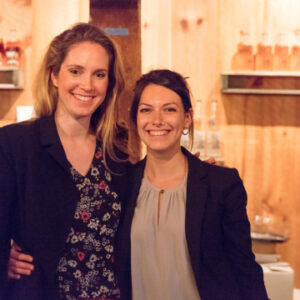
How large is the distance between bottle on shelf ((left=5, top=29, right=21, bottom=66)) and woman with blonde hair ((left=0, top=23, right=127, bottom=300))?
4.29 ft

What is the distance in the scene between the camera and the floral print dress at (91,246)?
132 cm

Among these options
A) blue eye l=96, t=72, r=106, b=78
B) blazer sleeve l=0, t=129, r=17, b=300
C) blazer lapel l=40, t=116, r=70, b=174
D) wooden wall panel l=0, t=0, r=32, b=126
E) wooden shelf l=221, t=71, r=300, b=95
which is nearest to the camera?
blazer sleeve l=0, t=129, r=17, b=300

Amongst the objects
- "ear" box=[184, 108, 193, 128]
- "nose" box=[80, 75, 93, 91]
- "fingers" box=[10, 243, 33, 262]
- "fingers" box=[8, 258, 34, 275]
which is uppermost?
"nose" box=[80, 75, 93, 91]

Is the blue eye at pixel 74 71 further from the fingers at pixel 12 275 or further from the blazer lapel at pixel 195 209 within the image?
the fingers at pixel 12 275

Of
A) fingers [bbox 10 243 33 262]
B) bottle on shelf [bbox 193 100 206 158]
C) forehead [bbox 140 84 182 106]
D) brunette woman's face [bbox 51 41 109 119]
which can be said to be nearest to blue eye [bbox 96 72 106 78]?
brunette woman's face [bbox 51 41 109 119]

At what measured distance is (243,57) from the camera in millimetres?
2709

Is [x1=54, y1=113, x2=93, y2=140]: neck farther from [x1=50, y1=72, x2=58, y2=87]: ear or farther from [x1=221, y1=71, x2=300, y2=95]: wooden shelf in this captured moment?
[x1=221, y1=71, x2=300, y2=95]: wooden shelf

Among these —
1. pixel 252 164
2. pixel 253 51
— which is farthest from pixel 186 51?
pixel 252 164

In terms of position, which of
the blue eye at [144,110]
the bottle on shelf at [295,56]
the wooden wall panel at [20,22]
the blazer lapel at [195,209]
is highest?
the wooden wall panel at [20,22]

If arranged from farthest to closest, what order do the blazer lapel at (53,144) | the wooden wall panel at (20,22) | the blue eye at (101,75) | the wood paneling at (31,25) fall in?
the wooden wall panel at (20,22) < the wood paneling at (31,25) < the blue eye at (101,75) < the blazer lapel at (53,144)

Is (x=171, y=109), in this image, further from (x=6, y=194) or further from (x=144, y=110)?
(x=6, y=194)

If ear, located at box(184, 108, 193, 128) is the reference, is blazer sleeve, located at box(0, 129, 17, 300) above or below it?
below

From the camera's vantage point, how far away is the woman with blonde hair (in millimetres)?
1283

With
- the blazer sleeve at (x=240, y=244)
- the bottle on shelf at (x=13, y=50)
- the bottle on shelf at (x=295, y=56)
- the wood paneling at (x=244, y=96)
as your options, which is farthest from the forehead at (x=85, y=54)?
the bottle on shelf at (x=295, y=56)
